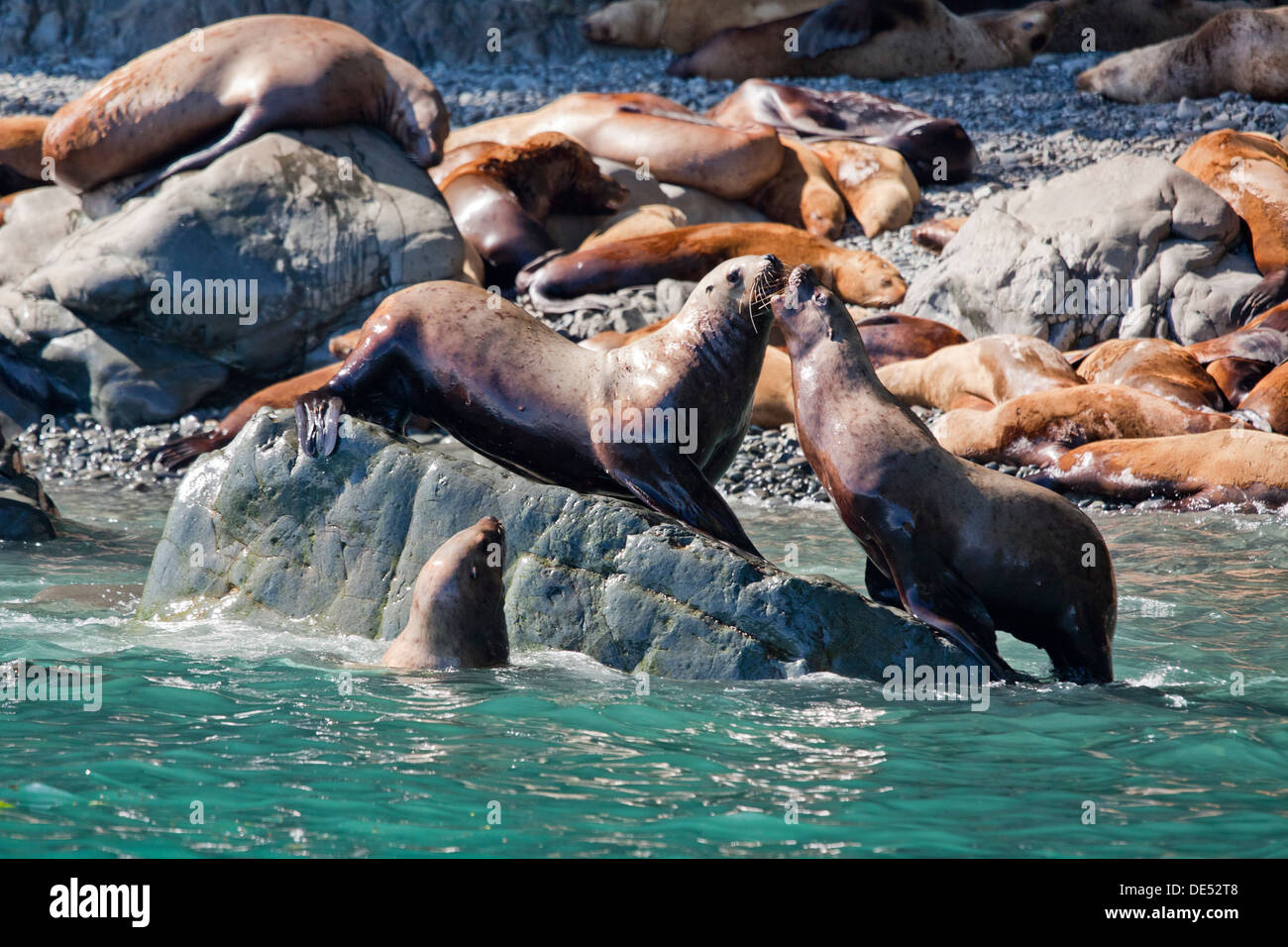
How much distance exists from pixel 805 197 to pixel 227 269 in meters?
6.93

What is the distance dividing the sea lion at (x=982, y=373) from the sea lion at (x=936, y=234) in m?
2.80

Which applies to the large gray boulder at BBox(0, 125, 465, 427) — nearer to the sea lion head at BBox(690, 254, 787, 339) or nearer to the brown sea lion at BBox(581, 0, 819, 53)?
the sea lion head at BBox(690, 254, 787, 339)

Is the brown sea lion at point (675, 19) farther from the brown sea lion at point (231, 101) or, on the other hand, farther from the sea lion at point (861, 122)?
the brown sea lion at point (231, 101)

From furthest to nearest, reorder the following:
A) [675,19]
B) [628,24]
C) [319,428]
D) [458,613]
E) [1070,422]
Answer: [628,24]
[675,19]
[1070,422]
[319,428]
[458,613]

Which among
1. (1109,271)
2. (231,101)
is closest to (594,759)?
(231,101)

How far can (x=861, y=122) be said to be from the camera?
60.7 feet

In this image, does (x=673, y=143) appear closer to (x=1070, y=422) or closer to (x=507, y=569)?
(x=1070, y=422)

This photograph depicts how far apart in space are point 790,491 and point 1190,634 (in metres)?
4.69

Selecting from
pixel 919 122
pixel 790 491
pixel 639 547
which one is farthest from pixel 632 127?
pixel 639 547

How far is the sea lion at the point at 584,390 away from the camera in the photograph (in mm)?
5609

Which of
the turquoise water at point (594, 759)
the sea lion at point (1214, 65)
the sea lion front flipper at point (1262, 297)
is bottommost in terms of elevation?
the turquoise water at point (594, 759)

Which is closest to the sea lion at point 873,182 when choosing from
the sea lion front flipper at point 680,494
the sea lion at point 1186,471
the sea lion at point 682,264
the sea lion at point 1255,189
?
the sea lion at point 682,264

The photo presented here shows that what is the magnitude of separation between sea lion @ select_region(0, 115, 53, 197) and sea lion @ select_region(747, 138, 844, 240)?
7.99 metres


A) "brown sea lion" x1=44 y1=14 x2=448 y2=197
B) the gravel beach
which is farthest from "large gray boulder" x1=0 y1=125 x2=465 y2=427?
the gravel beach
